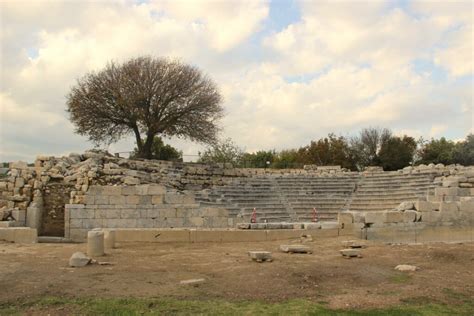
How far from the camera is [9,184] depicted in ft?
58.3

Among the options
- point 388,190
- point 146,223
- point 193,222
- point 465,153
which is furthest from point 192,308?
point 465,153

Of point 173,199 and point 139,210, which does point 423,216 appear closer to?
point 173,199

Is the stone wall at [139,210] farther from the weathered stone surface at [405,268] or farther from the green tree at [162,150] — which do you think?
the green tree at [162,150]

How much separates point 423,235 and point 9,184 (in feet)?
50.0

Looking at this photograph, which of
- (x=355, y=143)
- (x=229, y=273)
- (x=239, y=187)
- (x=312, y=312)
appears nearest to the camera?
(x=312, y=312)

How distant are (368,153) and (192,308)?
137ft

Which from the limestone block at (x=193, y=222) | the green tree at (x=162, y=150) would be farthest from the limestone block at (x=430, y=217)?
the green tree at (x=162, y=150)

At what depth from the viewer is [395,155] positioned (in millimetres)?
42469

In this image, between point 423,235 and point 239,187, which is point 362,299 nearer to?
point 423,235

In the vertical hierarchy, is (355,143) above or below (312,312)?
above

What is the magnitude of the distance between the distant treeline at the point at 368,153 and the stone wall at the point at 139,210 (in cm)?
2064

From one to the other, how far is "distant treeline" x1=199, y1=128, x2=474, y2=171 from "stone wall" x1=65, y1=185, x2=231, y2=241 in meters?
20.6

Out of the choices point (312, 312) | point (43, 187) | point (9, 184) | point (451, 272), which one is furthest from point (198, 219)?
point (312, 312)

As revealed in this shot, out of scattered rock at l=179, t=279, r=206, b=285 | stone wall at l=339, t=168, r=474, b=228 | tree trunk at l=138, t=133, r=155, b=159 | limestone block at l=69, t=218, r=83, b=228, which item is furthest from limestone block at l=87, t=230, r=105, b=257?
tree trunk at l=138, t=133, r=155, b=159
